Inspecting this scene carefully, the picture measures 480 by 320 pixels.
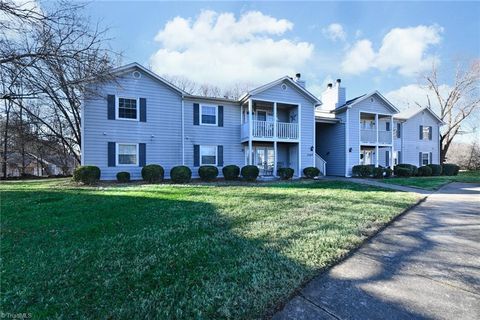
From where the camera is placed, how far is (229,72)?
34188 mm

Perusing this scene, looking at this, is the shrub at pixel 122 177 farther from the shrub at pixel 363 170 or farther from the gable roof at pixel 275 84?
the shrub at pixel 363 170

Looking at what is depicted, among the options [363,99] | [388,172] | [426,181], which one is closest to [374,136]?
[363,99]

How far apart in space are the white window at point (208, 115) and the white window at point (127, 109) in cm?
377

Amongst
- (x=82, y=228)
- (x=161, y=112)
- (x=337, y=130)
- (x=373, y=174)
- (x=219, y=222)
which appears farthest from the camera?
(x=337, y=130)

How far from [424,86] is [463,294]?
38.0 m

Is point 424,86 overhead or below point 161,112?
overhead

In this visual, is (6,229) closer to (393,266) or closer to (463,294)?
(393,266)

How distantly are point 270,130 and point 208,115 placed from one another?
4.13 meters

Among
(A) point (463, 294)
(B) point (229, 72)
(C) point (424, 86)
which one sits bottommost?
(A) point (463, 294)

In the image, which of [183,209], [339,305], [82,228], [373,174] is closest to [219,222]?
[183,209]

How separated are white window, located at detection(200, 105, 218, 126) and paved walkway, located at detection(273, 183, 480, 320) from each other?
1251 cm

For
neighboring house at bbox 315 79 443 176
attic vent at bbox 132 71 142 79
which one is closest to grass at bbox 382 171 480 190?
neighboring house at bbox 315 79 443 176

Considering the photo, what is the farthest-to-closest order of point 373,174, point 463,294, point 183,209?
point 373,174 < point 183,209 < point 463,294

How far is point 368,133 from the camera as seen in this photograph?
19469 mm
